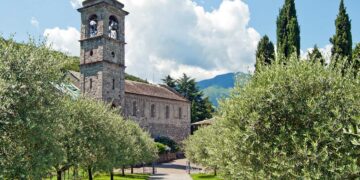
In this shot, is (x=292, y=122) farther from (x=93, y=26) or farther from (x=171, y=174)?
(x=93, y=26)

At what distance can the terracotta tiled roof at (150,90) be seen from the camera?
64438mm

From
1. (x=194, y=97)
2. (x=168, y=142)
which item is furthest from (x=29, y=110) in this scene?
(x=194, y=97)

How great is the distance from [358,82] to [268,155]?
362 cm

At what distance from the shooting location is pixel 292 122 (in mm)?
13062

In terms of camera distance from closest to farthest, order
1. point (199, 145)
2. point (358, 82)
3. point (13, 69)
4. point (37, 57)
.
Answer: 1. point (358, 82)
2. point (13, 69)
3. point (37, 57)
4. point (199, 145)

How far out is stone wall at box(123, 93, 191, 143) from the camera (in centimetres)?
6286

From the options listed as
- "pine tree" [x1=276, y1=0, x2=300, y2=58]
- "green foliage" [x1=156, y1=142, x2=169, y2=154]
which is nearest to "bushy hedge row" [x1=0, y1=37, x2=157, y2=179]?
"pine tree" [x1=276, y1=0, x2=300, y2=58]

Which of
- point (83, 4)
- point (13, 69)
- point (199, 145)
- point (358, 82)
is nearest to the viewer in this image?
point (358, 82)

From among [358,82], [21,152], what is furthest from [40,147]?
[358,82]

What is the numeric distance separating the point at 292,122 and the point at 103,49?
42.0 metres

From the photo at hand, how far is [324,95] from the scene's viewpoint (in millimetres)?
12781

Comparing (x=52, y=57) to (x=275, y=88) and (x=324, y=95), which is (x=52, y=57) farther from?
(x=324, y=95)

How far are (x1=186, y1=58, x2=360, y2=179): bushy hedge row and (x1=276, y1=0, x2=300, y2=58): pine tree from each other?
51.2 ft

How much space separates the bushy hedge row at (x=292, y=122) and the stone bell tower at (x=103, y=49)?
40.3m
